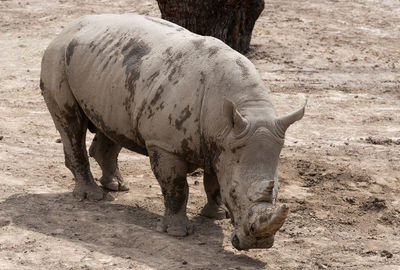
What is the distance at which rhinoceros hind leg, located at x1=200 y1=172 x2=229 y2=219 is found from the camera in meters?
7.42

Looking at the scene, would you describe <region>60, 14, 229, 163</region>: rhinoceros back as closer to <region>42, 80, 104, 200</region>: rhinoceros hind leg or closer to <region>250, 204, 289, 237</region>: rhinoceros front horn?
<region>42, 80, 104, 200</region>: rhinoceros hind leg

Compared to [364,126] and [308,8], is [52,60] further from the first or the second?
[308,8]

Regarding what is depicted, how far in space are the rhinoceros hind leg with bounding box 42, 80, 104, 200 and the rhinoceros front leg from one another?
1.19 m

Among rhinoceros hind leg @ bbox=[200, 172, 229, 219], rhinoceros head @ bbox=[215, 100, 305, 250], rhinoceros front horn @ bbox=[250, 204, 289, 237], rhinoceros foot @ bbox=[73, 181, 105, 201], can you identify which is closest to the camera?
rhinoceros front horn @ bbox=[250, 204, 289, 237]

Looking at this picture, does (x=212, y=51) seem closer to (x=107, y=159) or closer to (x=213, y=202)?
(x=213, y=202)

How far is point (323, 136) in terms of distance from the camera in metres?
10.6

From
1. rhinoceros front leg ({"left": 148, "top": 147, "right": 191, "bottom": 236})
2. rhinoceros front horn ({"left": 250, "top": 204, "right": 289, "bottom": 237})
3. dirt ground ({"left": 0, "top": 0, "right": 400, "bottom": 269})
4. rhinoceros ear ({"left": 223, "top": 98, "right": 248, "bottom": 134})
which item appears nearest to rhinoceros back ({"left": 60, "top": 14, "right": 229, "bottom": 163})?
rhinoceros front leg ({"left": 148, "top": 147, "right": 191, "bottom": 236})

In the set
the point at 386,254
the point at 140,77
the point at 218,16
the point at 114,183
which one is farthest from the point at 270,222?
the point at 218,16

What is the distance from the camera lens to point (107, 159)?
27.2 ft

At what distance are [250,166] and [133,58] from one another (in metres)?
1.72

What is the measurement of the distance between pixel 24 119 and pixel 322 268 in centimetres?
576

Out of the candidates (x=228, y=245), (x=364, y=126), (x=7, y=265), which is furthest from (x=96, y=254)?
(x=364, y=126)

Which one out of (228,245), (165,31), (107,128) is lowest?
(228,245)

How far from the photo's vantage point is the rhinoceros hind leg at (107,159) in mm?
8227
